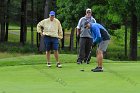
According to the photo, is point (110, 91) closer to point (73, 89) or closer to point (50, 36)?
point (73, 89)

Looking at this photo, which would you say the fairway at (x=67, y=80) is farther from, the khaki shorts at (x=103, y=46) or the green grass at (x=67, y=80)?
the khaki shorts at (x=103, y=46)

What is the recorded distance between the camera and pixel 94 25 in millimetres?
14766

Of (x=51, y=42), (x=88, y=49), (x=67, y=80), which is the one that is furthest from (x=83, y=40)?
(x=67, y=80)

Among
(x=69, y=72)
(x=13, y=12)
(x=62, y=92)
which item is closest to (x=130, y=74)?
(x=69, y=72)

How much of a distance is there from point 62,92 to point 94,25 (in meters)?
4.89

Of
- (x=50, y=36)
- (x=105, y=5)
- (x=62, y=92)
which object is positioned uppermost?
(x=105, y=5)

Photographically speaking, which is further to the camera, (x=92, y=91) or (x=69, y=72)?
(x=69, y=72)

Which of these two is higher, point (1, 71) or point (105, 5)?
point (105, 5)

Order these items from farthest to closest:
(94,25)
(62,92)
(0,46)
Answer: (0,46) < (94,25) < (62,92)

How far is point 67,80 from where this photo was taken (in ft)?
40.9

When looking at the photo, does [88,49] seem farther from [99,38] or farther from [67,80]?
[67,80]

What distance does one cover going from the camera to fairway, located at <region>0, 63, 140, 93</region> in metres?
10.7

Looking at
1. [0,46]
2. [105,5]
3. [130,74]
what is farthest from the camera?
[0,46]

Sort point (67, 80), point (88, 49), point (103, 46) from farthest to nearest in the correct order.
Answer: point (88, 49)
point (103, 46)
point (67, 80)
